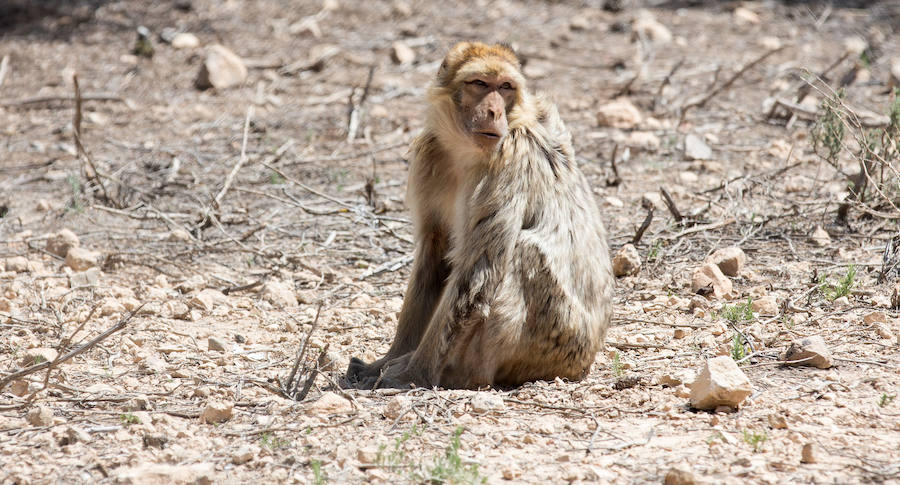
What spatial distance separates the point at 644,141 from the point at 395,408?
5.85 metres

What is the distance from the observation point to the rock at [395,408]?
4.32 metres

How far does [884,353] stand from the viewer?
4875 mm

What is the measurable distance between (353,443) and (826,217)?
16.4 feet

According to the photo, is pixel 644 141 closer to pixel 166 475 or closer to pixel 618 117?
pixel 618 117

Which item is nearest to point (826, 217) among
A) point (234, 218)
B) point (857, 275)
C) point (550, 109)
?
point (857, 275)

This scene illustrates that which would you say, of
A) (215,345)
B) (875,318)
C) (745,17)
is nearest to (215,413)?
(215,345)

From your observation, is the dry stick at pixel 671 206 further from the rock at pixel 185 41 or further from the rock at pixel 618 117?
the rock at pixel 185 41

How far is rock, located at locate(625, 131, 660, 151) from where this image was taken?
9398 millimetres

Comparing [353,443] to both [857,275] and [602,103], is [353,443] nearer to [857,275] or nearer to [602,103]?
[857,275]

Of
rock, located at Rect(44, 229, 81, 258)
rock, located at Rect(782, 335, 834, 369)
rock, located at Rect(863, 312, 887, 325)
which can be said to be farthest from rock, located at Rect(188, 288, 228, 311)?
rock, located at Rect(863, 312, 887, 325)

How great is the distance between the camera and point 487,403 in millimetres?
4406

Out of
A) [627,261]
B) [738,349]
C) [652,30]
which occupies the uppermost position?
[652,30]

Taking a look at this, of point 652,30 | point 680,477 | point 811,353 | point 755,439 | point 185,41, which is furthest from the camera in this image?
point 652,30

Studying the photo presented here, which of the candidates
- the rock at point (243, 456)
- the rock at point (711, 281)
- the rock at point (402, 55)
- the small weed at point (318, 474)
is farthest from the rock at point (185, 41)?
the small weed at point (318, 474)
